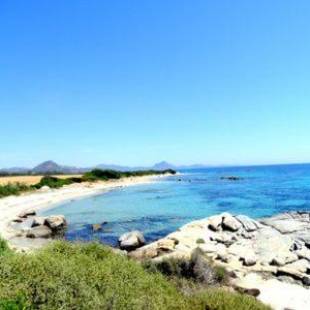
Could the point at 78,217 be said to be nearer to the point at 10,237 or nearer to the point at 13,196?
the point at 10,237

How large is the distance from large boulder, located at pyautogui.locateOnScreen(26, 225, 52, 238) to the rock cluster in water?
8868 mm

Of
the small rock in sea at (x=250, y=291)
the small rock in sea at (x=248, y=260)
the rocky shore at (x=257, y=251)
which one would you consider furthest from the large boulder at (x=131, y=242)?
the small rock in sea at (x=250, y=291)

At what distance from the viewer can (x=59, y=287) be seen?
8.47 meters

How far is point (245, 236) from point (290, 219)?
7.80 metres

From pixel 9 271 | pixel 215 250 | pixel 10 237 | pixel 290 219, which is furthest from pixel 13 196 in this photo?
pixel 9 271

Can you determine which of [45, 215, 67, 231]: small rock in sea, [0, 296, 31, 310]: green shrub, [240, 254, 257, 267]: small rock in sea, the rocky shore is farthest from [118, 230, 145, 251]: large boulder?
[0, 296, 31, 310]: green shrub

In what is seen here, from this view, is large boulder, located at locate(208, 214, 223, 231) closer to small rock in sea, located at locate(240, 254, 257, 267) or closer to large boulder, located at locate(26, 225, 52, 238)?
small rock in sea, located at locate(240, 254, 257, 267)

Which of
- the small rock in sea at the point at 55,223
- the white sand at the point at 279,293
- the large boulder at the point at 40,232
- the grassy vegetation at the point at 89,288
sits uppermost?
the grassy vegetation at the point at 89,288

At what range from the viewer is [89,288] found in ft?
28.8

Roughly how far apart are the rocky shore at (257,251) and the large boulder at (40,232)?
29.3ft

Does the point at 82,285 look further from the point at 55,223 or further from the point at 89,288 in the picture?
the point at 55,223

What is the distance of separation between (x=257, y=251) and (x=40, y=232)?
14.2m

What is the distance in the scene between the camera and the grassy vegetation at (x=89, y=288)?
825cm

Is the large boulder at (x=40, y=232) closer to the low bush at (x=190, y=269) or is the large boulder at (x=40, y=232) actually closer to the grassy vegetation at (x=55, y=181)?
the low bush at (x=190, y=269)
